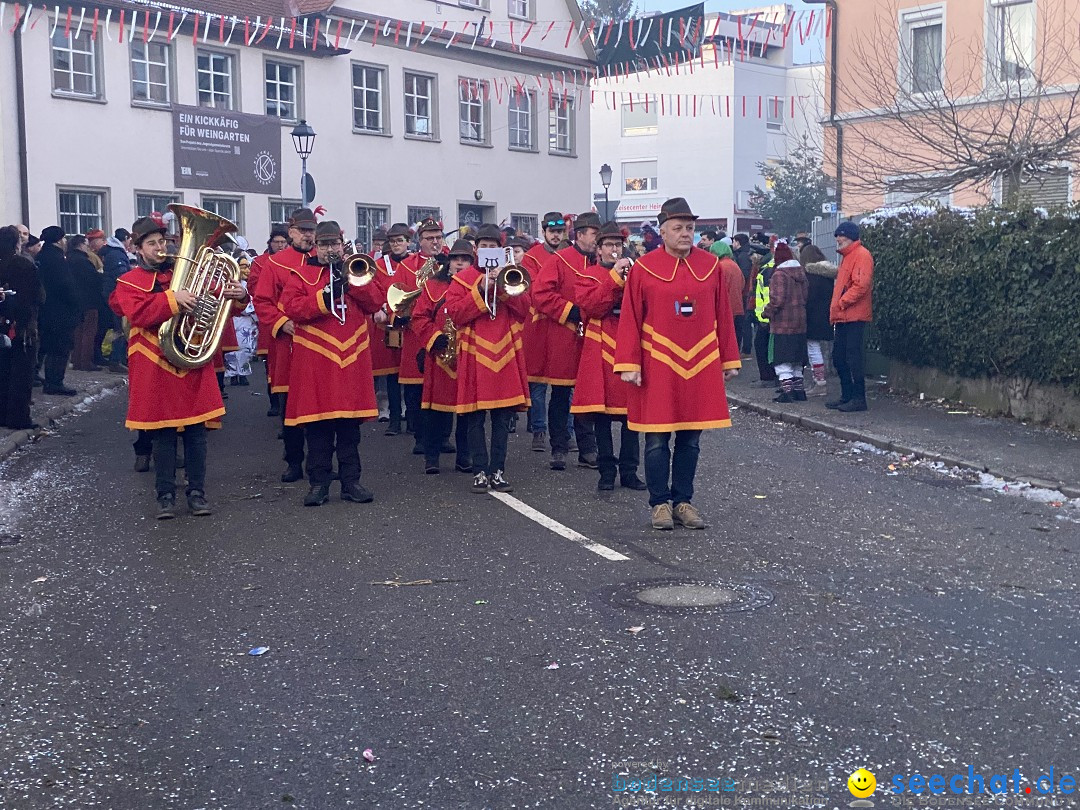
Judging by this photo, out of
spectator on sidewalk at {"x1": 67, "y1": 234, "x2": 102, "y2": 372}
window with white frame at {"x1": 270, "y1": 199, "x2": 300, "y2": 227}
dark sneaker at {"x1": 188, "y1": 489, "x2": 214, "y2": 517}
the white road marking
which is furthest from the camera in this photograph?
window with white frame at {"x1": 270, "y1": 199, "x2": 300, "y2": 227}

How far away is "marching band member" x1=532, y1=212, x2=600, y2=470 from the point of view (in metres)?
10.2

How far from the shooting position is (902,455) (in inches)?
466

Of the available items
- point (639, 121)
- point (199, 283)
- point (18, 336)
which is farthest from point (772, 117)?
point (199, 283)

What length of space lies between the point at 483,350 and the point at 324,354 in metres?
1.26

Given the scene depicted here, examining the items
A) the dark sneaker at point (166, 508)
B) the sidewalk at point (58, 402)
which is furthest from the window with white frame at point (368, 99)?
the dark sneaker at point (166, 508)

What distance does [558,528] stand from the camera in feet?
27.6

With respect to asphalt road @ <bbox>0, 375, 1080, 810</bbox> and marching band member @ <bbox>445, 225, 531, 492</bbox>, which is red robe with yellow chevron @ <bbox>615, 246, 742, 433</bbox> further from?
marching band member @ <bbox>445, 225, 531, 492</bbox>

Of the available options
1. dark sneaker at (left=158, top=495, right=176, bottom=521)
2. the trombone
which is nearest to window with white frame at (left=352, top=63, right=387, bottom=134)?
the trombone

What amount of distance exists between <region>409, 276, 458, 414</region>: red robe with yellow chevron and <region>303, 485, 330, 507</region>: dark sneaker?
4.79 ft

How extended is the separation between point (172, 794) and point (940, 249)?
11768 mm

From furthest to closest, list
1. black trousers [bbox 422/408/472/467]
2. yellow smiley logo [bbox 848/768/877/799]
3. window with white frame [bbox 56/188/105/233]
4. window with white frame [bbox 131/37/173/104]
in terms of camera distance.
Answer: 1. window with white frame [bbox 131/37/173/104]
2. window with white frame [bbox 56/188/105/233]
3. black trousers [bbox 422/408/472/467]
4. yellow smiley logo [bbox 848/768/877/799]

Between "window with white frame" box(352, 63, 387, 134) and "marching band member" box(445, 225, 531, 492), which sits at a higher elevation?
"window with white frame" box(352, 63, 387, 134)

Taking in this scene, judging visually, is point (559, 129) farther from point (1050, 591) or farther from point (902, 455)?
point (1050, 591)

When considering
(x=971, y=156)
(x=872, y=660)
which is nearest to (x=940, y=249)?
(x=971, y=156)
